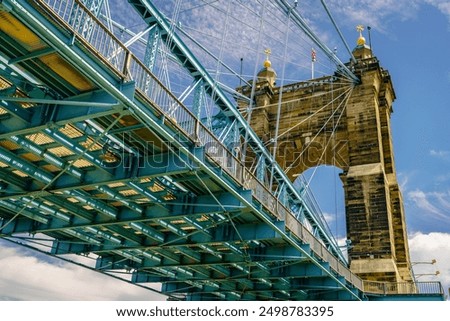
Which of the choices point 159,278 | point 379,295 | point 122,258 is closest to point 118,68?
point 122,258

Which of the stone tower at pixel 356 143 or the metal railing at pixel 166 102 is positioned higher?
the stone tower at pixel 356 143

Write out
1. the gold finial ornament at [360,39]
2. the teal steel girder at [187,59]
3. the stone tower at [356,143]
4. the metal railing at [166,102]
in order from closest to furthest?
1. the metal railing at [166,102]
2. the teal steel girder at [187,59]
3. the stone tower at [356,143]
4. the gold finial ornament at [360,39]

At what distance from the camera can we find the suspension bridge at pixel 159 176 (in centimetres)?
1060

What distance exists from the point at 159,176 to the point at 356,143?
81.5 feet

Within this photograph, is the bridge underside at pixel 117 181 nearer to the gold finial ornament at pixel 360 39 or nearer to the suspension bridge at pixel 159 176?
the suspension bridge at pixel 159 176

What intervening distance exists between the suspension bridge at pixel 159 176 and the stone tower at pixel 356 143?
0.45ft

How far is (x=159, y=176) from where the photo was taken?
13734mm

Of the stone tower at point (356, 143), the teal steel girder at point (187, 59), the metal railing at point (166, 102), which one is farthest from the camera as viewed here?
the stone tower at point (356, 143)

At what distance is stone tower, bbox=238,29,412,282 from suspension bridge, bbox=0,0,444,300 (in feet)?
0.45

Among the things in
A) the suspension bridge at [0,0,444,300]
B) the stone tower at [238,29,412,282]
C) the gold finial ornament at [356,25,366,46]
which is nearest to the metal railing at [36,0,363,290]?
the suspension bridge at [0,0,444,300]

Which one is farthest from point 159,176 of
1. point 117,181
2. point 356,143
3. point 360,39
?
point 360,39

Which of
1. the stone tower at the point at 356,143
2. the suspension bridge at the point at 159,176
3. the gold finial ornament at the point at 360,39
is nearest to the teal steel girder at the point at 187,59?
the suspension bridge at the point at 159,176

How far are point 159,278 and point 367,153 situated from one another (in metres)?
17.7

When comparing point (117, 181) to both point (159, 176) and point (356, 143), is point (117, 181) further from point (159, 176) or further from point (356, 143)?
point (356, 143)
